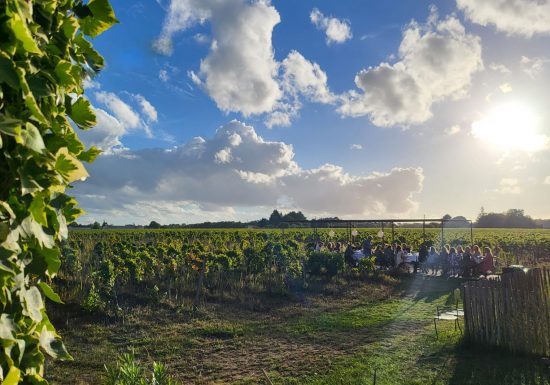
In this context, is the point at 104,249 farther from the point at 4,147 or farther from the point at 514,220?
the point at 514,220

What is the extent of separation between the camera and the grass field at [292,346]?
23.5ft

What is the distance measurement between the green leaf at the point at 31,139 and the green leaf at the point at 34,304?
522 mm

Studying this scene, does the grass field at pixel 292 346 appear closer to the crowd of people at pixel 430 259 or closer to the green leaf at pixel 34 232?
the green leaf at pixel 34 232

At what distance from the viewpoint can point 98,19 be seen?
1778 millimetres

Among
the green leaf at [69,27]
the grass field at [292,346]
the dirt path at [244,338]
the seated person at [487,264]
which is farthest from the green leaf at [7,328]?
the seated person at [487,264]

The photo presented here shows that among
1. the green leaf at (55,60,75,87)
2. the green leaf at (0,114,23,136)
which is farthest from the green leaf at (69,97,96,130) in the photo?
the green leaf at (0,114,23,136)

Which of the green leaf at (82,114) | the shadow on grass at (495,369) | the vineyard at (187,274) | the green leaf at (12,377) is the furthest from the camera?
the vineyard at (187,274)

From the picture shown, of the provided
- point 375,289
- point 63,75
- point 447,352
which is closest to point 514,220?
point 375,289

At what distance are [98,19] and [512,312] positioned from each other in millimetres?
8836

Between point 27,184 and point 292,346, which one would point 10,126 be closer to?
point 27,184

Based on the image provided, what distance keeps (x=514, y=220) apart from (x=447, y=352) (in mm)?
120338

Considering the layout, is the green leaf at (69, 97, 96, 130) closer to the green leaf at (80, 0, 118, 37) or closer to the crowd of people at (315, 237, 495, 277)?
the green leaf at (80, 0, 118, 37)

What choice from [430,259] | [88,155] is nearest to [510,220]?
[430,259]

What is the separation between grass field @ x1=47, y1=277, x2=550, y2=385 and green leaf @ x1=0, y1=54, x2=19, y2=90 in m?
5.18
